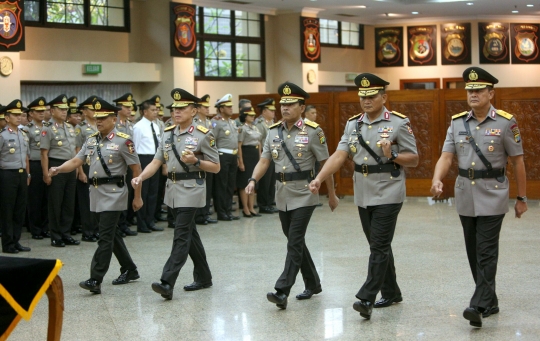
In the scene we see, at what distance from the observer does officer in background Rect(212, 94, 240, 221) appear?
10719 millimetres

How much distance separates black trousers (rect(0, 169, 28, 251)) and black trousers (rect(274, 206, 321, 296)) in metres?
3.87

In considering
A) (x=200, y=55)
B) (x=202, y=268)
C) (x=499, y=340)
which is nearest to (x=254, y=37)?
(x=200, y=55)

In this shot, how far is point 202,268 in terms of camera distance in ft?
20.6

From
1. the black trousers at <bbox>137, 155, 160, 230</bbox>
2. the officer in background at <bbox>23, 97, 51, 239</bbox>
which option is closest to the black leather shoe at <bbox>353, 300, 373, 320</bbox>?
the black trousers at <bbox>137, 155, 160, 230</bbox>

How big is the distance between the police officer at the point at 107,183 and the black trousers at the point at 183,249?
1.49ft

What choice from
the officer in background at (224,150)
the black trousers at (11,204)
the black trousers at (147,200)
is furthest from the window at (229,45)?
the black trousers at (11,204)

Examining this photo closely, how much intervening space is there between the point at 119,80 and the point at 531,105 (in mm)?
7292

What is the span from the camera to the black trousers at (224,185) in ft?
35.2

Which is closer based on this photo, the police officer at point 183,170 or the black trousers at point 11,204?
the police officer at point 183,170

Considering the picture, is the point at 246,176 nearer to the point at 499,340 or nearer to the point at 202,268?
the point at 202,268

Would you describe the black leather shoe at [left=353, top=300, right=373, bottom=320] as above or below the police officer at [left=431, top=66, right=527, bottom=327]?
below

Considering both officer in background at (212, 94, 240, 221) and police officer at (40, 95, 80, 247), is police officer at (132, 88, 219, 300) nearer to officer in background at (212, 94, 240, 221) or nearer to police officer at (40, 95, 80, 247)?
police officer at (40, 95, 80, 247)

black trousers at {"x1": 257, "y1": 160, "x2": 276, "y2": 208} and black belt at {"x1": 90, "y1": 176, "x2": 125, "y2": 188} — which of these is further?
black trousers at {"x1": 257, "y1": 160, "x2": 276, "y2": 208}

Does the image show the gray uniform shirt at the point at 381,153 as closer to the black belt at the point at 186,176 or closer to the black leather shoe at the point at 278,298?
the black leather shoe at the point at 278,298
